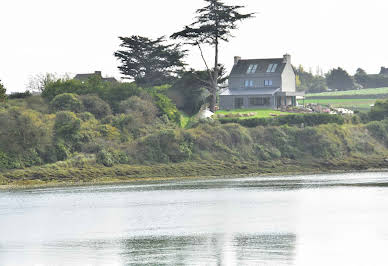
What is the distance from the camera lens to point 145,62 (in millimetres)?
102000

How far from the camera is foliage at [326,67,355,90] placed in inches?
6476

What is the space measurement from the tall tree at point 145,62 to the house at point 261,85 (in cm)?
726

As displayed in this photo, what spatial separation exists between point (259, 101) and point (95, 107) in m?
24.0

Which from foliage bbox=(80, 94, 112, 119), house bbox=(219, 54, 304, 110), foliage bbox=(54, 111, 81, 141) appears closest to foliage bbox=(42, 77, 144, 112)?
foliage bbox=(80, 94, 112, 119)

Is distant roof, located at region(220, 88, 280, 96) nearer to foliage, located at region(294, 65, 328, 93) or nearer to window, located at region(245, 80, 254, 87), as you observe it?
window, located at region(245, 80, 254, 87)

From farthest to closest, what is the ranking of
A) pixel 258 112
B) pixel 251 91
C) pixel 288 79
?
pixel 288 79 < pixel 251 91 < pixel 258 112

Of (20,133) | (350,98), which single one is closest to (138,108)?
(20,133)

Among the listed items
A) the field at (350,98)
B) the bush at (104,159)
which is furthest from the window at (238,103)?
the bush at (104,159)

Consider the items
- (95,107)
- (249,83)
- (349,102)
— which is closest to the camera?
(95,107)

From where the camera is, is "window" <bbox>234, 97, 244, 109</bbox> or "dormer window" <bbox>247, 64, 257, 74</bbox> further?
"dormer window" <bbox>247, 64, 257, 74</bbox>

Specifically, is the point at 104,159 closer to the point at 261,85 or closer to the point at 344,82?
the point at 261,85

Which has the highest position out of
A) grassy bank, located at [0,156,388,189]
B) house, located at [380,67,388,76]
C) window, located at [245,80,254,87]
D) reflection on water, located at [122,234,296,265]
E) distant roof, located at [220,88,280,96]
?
house, located at [380,67,388,76]

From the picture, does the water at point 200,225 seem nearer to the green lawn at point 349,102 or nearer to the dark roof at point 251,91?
the dark roof at point 251,91

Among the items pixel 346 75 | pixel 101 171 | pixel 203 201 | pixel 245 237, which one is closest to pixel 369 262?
pixel 245 237
